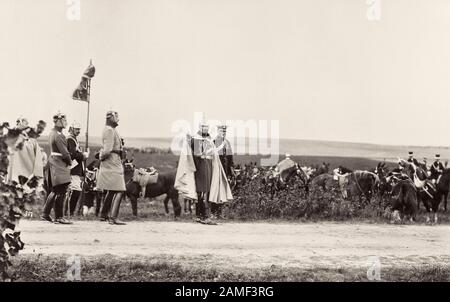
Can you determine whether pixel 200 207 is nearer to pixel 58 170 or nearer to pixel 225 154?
pixel 225 154

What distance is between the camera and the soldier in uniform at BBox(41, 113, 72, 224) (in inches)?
328

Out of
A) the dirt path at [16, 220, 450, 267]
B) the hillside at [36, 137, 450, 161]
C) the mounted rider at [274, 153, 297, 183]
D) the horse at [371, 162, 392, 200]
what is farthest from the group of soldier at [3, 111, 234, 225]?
the horse at [371, 162, 392, 200]

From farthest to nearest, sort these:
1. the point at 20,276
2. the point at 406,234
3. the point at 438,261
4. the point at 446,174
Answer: the point at 446,174 → the point at 406,234 → the point at 438,261 → the point at 20,276

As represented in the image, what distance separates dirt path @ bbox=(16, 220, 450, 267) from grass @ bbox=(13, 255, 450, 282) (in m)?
0.12

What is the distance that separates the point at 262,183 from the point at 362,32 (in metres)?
2.64

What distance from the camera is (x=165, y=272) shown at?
287 inches

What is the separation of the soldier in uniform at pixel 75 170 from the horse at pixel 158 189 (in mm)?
649

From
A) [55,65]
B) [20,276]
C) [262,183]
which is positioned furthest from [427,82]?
[20,276]

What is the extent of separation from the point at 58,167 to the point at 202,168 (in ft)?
6.52

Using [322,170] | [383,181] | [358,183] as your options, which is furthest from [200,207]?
[383,181]

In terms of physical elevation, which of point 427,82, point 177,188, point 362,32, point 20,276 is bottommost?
point 20,276

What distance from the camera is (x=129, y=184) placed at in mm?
8906

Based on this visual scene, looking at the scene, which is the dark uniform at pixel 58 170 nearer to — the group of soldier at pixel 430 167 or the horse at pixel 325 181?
the horse at pixel 325 181

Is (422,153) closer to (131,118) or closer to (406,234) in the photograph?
(406,234)
